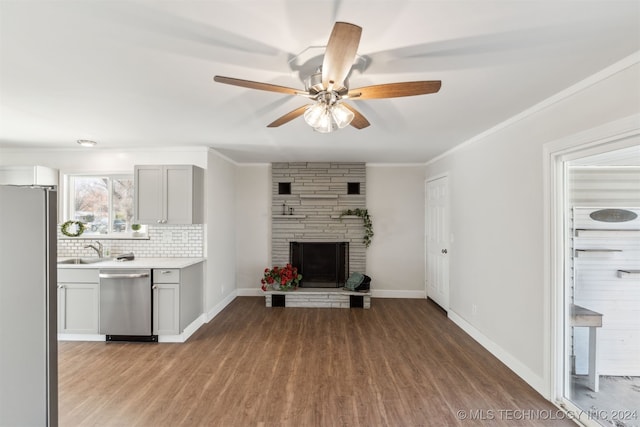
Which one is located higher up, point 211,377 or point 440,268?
point 440,268

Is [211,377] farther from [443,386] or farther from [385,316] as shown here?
[385,316]

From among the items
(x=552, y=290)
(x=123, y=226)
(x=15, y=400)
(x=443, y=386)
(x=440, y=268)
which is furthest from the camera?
(x=440, y=268)

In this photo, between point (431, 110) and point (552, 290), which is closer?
point (552, 290)

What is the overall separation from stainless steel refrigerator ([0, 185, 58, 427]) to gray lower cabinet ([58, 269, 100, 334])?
8.70 ft

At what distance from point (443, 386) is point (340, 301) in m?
2.34

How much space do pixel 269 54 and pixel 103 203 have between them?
3.90 metres

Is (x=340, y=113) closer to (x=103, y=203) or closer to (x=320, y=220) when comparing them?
(x=320, y=220)

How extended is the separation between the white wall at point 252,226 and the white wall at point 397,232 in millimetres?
1898

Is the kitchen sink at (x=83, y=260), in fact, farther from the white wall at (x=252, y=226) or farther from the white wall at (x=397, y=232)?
the white wall at (x=397, y=232)

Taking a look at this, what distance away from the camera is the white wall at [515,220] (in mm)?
2041

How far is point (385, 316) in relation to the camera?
439 centimetres

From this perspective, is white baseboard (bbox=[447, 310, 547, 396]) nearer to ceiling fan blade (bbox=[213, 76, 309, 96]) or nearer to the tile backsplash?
ceiling fan blade (bbox=[213, 76, 309, 96])

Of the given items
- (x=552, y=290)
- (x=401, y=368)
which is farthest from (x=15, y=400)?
(x=552, y=290)

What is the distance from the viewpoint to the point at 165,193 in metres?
3.83
